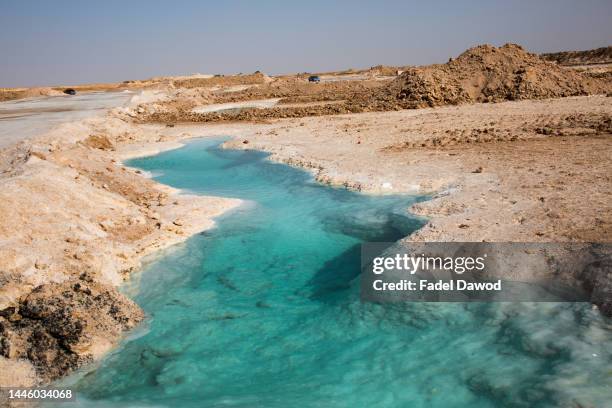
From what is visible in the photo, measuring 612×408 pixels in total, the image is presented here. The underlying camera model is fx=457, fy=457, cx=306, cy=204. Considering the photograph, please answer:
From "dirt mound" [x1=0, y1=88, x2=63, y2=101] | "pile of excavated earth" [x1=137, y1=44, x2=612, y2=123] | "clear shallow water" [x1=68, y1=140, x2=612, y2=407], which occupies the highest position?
"dirt mound" [x1=0, y1=88, x2=63, y2=101]

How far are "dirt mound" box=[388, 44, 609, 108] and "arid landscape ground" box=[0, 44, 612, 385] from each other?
4.6 inches

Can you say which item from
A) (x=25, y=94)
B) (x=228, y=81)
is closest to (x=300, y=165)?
(x=25, y=94)

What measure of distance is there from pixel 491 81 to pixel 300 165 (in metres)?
14.0

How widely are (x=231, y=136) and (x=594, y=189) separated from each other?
49.0 feet

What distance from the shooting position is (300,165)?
1249 cm

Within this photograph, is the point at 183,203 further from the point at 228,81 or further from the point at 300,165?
the point at 228,81

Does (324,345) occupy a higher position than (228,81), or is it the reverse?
(228,81)

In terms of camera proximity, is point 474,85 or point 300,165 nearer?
point 300,165

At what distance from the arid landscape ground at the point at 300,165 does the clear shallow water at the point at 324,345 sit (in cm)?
52

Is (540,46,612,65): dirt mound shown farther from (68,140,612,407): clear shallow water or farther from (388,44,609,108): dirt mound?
(68,140,612,407): clear shallow water

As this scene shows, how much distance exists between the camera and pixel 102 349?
4898 mm

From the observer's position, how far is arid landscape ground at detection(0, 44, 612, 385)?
5.23 m

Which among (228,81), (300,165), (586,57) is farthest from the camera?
(228,81)

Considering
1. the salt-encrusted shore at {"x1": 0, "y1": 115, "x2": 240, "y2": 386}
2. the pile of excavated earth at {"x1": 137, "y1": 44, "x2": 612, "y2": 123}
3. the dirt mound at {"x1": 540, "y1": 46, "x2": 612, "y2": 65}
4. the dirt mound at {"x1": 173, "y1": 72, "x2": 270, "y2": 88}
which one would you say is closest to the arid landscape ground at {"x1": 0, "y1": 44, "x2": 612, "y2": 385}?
the salt-encrusted shore at {"x1": 0, "y1": 115, "x2": 240, "y2": 386}
